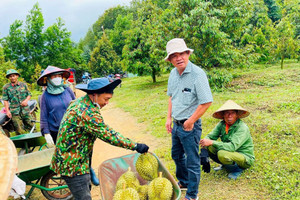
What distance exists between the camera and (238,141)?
346 cm

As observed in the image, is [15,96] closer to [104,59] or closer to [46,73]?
[46,73]

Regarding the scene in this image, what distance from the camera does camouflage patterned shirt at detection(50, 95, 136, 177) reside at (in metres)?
2.17

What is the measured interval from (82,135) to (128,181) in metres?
0.91

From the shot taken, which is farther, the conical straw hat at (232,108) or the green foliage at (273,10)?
the green foliage at (273,10)

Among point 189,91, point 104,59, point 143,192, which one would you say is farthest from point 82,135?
point 104,59

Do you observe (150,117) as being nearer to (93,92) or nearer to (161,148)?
(161,148)

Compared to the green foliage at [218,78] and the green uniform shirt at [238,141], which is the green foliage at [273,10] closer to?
the green foliage at [218,78]

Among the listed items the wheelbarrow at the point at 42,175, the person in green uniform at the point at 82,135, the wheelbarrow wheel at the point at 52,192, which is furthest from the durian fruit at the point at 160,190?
the wheelbarrow wheel at the point at 52,192

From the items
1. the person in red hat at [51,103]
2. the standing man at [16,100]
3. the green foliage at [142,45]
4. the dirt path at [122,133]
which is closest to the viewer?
the person in red hat at [51,103]

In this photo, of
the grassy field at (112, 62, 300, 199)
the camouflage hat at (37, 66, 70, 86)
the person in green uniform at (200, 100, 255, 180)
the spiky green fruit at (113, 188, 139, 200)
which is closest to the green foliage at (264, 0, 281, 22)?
the grassy field at (112, 62, 300, 199)

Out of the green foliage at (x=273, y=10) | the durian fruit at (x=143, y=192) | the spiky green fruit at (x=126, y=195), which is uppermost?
the green foliage at (x=273, y=10)

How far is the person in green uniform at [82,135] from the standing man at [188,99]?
74 cm

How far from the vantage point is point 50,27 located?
30.7 metres

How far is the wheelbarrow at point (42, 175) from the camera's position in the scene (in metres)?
3.18
